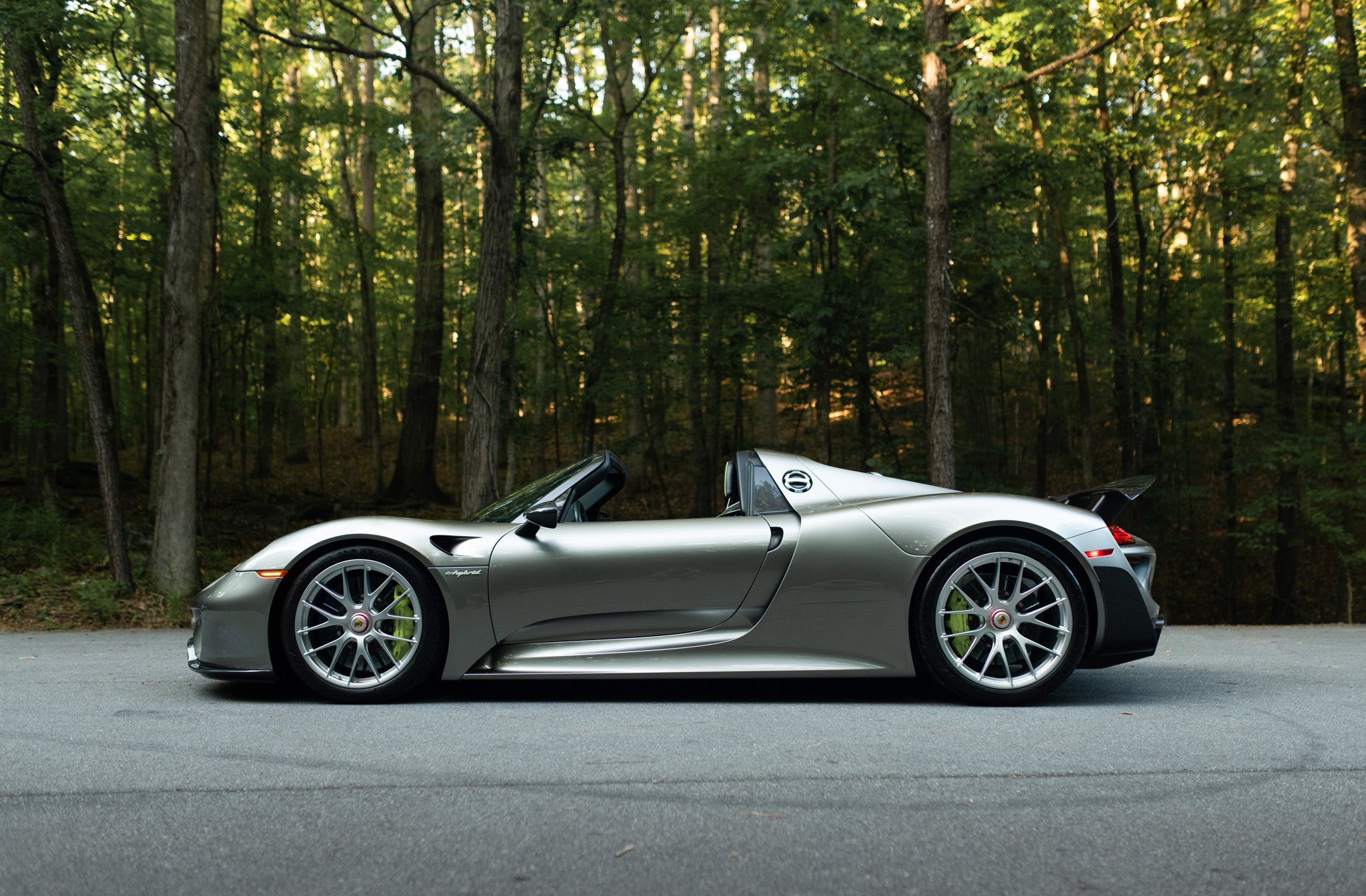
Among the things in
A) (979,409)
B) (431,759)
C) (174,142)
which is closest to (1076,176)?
(979,409)

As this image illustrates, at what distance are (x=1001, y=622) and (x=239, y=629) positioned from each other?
10.5ft

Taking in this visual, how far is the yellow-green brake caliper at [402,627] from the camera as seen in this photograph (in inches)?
174

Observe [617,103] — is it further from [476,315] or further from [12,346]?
[12,346]

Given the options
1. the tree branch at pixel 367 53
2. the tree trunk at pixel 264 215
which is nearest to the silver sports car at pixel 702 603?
the tree branch at pixel 367 53

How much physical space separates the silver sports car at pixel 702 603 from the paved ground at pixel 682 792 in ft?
0.62

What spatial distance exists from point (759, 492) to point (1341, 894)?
2.76m

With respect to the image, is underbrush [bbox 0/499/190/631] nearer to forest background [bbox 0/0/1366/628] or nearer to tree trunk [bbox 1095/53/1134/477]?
forest background [bbox 0/0/1366/628]

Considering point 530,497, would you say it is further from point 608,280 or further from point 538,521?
point 608,280

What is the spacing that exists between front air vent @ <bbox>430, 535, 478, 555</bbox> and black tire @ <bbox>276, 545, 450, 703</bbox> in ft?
0.43

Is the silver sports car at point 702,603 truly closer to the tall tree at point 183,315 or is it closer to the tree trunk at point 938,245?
the tall tree at point 183,315

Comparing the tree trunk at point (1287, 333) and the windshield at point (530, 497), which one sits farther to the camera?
the tree trunk at point (1287, 333)

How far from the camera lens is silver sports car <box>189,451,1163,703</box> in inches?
172

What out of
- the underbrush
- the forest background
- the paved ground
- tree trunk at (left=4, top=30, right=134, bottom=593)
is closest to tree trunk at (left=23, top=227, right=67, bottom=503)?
the forest background

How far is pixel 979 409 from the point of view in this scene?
69.3 ft
